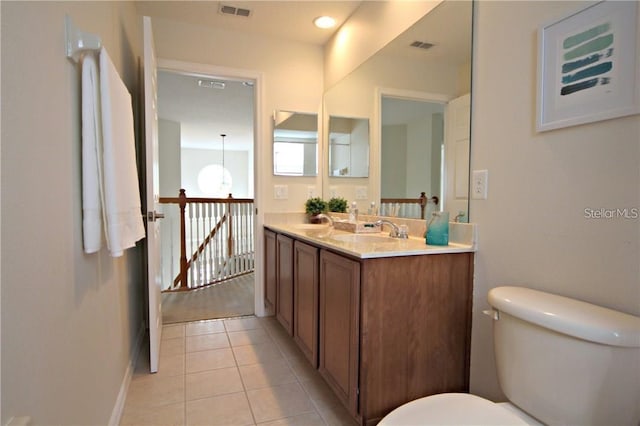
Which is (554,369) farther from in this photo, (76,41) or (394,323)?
(76,41)

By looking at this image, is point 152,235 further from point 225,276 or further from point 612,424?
point 225,276

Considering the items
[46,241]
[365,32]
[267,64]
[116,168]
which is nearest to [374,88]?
[365,32]

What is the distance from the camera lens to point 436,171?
187 centimetres

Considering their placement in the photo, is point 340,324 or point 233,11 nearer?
point 340,324

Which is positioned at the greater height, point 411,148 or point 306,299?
point 411,148

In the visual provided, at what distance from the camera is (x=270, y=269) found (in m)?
2.93

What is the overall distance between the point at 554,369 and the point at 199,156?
9698 mm

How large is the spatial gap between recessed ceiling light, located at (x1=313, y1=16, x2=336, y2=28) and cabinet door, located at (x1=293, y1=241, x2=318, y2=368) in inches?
72.6

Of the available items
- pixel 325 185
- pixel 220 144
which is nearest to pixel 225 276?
pixel 325 185

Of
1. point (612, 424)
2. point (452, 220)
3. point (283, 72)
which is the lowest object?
point (612, 424)

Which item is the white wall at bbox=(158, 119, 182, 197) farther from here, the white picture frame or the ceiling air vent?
the white picture frame

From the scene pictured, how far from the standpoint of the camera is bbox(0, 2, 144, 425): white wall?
2.42 feet

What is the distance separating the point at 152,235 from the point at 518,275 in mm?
1936

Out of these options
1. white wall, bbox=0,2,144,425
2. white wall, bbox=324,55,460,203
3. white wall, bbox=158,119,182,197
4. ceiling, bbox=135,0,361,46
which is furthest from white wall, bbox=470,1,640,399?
white wall, bbox=158,119,182,197
